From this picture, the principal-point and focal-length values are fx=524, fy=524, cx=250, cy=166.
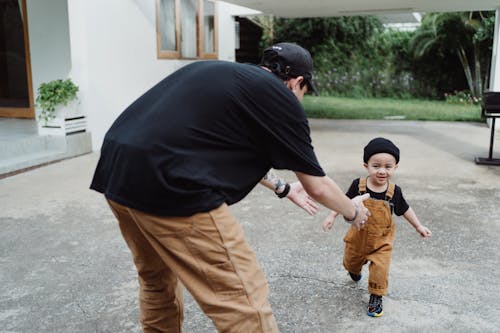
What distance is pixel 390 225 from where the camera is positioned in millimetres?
2902

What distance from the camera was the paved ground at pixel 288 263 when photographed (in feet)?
9.16

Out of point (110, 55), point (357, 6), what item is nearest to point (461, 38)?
point (357, 6)

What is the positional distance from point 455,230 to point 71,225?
317cm

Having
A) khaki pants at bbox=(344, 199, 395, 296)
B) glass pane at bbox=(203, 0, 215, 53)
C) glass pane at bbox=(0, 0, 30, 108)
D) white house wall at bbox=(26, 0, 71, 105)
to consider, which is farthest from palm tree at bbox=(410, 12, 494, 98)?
khaki pants at bbox=(344, 199, 395, 296)

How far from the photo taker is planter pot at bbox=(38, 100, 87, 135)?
23.7ft

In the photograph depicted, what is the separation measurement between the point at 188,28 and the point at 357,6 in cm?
341

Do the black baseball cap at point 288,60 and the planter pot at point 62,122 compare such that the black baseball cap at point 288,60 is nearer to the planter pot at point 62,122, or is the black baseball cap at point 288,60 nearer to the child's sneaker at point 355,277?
the child's sneaker at point 355,277

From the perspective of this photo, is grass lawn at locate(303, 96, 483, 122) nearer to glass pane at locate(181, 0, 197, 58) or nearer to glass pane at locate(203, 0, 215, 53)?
glass pane at locate(203, 0, 215, 53)

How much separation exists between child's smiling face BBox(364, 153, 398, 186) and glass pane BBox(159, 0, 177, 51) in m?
7.52

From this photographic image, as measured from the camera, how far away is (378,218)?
2.88m

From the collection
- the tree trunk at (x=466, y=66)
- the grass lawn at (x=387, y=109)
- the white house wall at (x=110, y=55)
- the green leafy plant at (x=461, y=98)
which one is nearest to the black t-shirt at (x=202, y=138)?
the white house wall at (x=110, y=55)

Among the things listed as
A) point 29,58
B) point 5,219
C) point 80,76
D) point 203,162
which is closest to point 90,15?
point 80,76

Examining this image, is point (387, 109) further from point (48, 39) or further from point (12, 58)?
point (12, 58)

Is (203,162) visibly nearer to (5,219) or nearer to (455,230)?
(455,230)
